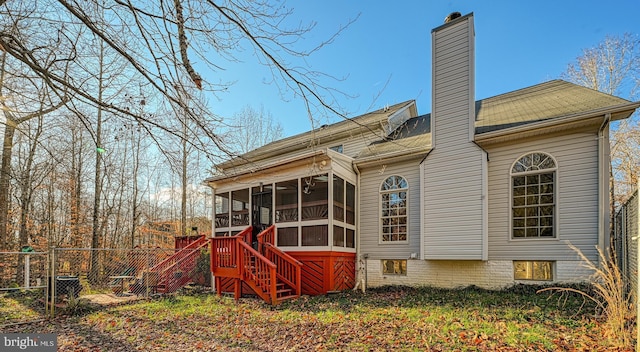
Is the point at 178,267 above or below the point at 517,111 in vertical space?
below

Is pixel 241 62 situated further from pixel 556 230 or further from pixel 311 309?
pixel 556 230

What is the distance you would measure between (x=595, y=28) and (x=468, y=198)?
7.09 m

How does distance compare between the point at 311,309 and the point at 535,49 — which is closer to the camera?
the point at 311,309

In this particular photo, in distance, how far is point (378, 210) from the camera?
9656mm

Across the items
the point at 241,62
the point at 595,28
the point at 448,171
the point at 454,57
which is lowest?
the point at 448,171

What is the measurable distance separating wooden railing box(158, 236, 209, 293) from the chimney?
27.7 feet

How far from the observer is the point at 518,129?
24.7 ft

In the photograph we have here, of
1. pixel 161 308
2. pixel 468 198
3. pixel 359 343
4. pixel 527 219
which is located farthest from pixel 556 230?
pixel 161 308

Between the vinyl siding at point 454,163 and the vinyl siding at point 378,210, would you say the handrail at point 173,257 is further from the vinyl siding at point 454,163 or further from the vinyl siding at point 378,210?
the vinyl siding at point 454,163

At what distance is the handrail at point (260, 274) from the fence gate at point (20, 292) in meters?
4.14

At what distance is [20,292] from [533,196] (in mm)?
14395

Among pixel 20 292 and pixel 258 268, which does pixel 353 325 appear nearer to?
pixel 258 268

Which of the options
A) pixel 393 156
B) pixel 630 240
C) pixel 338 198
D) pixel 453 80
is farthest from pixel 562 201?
pixel 338 198

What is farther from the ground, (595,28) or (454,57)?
(595,28)
